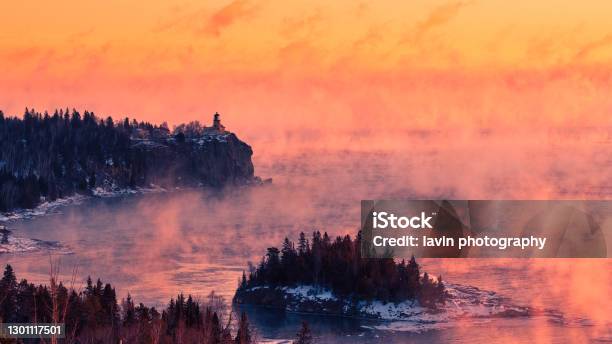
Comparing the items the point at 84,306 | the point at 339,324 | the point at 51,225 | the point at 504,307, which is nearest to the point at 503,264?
the point at 504,307

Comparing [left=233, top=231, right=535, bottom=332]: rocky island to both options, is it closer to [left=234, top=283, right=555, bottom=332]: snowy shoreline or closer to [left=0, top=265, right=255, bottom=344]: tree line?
[left=234, top=283, right=555, bottom=332]: snowy shoreline

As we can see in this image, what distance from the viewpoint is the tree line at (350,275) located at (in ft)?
326

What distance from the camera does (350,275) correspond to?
99.9 metres

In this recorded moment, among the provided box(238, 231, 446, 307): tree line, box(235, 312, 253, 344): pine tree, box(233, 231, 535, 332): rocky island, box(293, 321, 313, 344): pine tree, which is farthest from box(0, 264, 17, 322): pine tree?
box(238, 231, 446, 307): tree line

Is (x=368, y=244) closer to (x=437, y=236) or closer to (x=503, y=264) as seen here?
(x=437, y=236)

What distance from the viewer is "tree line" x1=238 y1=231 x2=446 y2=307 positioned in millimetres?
99312

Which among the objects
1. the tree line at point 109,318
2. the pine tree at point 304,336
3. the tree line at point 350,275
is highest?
the tree line at point 350,275

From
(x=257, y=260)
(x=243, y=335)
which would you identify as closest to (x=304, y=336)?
(x=243, y=335)

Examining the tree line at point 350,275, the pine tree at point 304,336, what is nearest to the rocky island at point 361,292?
the tree line at point 350,275

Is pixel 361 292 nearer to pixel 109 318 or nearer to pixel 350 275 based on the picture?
pixel 350 275

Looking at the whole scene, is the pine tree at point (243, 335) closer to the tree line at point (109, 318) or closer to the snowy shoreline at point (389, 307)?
the tree line at point (109, 318)

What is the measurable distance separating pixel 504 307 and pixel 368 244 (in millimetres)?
18044

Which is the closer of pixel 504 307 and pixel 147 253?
pixel 504 307

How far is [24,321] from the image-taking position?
7919 cm
